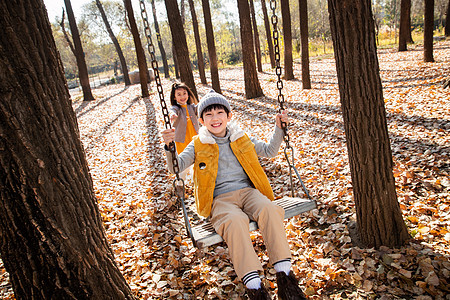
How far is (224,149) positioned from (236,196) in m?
0.47

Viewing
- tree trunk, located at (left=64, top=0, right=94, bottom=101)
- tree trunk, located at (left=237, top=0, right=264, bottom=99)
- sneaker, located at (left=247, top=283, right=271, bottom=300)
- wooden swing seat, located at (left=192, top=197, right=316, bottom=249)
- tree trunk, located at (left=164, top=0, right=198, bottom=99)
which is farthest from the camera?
tree trunk, located at (left=64, top=0, right=94, bottom=101)

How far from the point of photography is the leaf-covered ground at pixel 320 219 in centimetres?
243

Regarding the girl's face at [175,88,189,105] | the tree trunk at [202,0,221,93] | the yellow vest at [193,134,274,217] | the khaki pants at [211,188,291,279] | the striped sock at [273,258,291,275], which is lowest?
the striped sock at [273,258,291,275]

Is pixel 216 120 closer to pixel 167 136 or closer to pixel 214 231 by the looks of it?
pixel 167 136

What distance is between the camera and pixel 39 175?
158 centimetres

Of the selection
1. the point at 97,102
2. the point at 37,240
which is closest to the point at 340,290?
the point at 37,240

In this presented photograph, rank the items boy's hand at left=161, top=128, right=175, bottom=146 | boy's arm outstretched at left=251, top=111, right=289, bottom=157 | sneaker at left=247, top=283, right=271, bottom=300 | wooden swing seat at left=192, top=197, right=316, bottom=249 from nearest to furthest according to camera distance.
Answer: sneaker at left=247, top=283, right=271, bottom=300 < wooden swing seat at left=192, top=197, right=316, bottom=249 < boy's hand at left=161, top=128, right=175, bottom=146 < boy's arm outstretched at left=251, top=111, right=289, bottom=157

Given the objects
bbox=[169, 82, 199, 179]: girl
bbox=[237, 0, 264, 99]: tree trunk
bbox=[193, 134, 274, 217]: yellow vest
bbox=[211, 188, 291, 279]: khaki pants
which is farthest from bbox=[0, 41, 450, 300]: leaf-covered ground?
bbox=[237, 0, 264, 99]: tree trunk

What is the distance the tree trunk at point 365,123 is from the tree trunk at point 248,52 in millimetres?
7590

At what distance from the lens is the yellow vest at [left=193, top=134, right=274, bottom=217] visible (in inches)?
106

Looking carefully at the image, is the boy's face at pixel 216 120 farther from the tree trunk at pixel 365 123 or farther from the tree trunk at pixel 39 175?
the tree trunk at pixel 39 175

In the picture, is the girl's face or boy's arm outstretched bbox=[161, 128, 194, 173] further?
the girl's face

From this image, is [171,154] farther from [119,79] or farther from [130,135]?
[119,79]

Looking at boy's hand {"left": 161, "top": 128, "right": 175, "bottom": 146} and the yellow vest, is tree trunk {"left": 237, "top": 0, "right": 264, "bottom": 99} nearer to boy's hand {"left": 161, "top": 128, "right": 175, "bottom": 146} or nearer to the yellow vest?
the yellow vest
